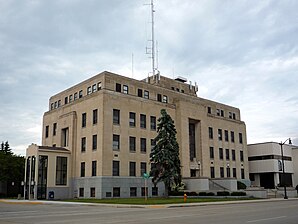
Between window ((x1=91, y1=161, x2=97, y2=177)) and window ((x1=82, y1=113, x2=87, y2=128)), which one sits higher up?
window ((x1=82, y1=113, x2=87, y2=128))

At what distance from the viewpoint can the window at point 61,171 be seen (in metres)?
51.7

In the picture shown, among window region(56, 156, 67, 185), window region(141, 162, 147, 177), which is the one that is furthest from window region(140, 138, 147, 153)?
window region(56, 156, 67, 185)

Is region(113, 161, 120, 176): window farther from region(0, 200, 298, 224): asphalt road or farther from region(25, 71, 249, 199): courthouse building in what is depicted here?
region(0, 200, 298, 224): asphalt road

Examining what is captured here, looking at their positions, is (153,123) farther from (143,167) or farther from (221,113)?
(221,113)

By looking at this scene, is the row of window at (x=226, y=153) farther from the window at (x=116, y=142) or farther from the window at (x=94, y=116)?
the window at (x=94, y=116)

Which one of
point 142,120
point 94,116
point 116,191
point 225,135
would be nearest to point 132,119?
point 142,120

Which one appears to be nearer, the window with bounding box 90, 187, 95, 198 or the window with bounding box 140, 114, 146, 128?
the window with bounding box 90, 187, 95, 198

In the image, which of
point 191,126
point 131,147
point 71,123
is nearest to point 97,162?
point 131,147

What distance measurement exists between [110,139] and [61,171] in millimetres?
9583

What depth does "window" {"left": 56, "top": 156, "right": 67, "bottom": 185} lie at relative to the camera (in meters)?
51.7

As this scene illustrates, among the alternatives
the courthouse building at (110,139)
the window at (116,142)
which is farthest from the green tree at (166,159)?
the courthouse building at (110,139)

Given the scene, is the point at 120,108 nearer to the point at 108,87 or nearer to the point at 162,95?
the point at 108,87

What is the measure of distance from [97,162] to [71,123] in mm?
9381

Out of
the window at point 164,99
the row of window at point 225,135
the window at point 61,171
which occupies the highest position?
the window at point 164,99
